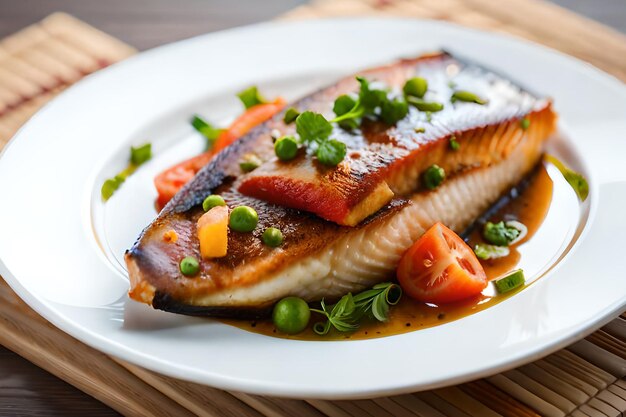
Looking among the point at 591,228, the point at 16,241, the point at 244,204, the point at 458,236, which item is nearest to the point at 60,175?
the point at 16,241

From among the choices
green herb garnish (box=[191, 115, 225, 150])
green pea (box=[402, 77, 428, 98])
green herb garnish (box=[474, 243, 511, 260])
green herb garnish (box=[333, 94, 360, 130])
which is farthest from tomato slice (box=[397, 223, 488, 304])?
green herb garnish (box=[191, 115, 225, 150])

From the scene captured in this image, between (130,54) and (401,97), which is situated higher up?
(401,97)

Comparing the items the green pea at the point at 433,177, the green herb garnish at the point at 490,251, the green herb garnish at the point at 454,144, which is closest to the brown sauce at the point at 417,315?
the green herb garnish at the point at 490,251

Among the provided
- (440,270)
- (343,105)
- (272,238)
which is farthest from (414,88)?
(272,238)

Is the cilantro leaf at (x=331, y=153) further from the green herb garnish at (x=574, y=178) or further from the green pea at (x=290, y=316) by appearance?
the green herb garnish at (x=574, y=178)

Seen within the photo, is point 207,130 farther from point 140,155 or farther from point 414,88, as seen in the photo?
point 414,88

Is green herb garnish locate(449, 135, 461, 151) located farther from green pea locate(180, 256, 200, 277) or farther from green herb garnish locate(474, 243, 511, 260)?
green pea locate(180, 256, 200, 277)

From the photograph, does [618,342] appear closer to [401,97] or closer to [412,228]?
[412,228]
